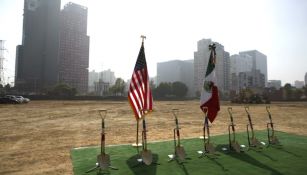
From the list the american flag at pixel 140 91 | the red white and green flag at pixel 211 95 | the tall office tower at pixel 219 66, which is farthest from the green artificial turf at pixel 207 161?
the tall office tower at pixel 219 66

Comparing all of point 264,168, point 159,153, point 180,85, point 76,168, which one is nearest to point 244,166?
point 264,168

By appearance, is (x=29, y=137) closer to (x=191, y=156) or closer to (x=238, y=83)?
(x=191, y=156)

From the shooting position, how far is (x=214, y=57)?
423 inches

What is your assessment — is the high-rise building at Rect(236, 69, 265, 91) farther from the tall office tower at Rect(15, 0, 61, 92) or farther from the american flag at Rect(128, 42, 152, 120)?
the american flag at Rect(128, 42, 152, 120)

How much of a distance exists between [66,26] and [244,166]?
565ft

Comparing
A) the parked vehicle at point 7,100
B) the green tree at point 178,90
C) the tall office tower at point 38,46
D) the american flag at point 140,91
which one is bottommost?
the parked vehicle at point 7,100

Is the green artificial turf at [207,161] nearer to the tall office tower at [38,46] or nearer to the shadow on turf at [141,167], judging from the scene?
the shadow on turf at [141,167]

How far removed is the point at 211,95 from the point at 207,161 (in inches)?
111

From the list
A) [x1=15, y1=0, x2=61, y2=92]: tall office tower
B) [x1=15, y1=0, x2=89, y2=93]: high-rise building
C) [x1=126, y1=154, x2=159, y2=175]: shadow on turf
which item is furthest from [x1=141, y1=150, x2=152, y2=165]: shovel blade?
[x1=15, y1=0, x2=61, y2=92]: tall office tower

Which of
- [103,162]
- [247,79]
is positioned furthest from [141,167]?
[247,79]

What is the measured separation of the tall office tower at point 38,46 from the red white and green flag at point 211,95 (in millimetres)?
148283

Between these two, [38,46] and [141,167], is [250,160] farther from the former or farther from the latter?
[38,46]

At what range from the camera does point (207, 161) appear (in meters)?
8.95

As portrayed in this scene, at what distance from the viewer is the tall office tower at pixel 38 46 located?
14538 centimetres
